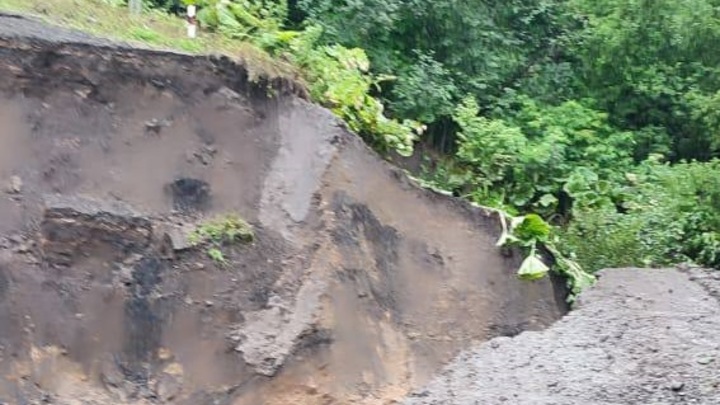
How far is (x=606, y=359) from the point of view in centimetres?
697

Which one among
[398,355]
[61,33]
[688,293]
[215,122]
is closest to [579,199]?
[688,293]

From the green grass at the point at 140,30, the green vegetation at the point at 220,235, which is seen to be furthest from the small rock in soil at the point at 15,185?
the green grass at the point at 140,30

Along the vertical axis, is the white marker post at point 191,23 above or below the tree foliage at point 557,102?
above

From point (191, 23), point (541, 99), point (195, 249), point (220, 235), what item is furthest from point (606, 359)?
point (541, 99)

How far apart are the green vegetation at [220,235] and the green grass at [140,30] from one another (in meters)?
1.16

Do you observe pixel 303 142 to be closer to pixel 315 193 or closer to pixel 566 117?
pixel 315 193

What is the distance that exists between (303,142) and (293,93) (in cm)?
45

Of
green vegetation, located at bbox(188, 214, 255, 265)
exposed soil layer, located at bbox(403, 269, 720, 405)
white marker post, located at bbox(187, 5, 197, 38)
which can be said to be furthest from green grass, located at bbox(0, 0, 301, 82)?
exposed soil layer, located at bbox(403, 269, 720, 405)

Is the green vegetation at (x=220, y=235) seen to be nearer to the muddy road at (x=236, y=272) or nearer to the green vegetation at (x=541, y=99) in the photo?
the muddy road at (x=236, y=272)

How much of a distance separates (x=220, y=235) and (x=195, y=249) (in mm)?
219

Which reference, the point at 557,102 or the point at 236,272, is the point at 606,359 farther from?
the point at 557,102

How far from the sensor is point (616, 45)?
12094 millimetres

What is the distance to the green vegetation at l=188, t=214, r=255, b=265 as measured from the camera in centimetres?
668

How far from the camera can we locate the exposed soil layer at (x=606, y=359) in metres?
Answer: 6.39
